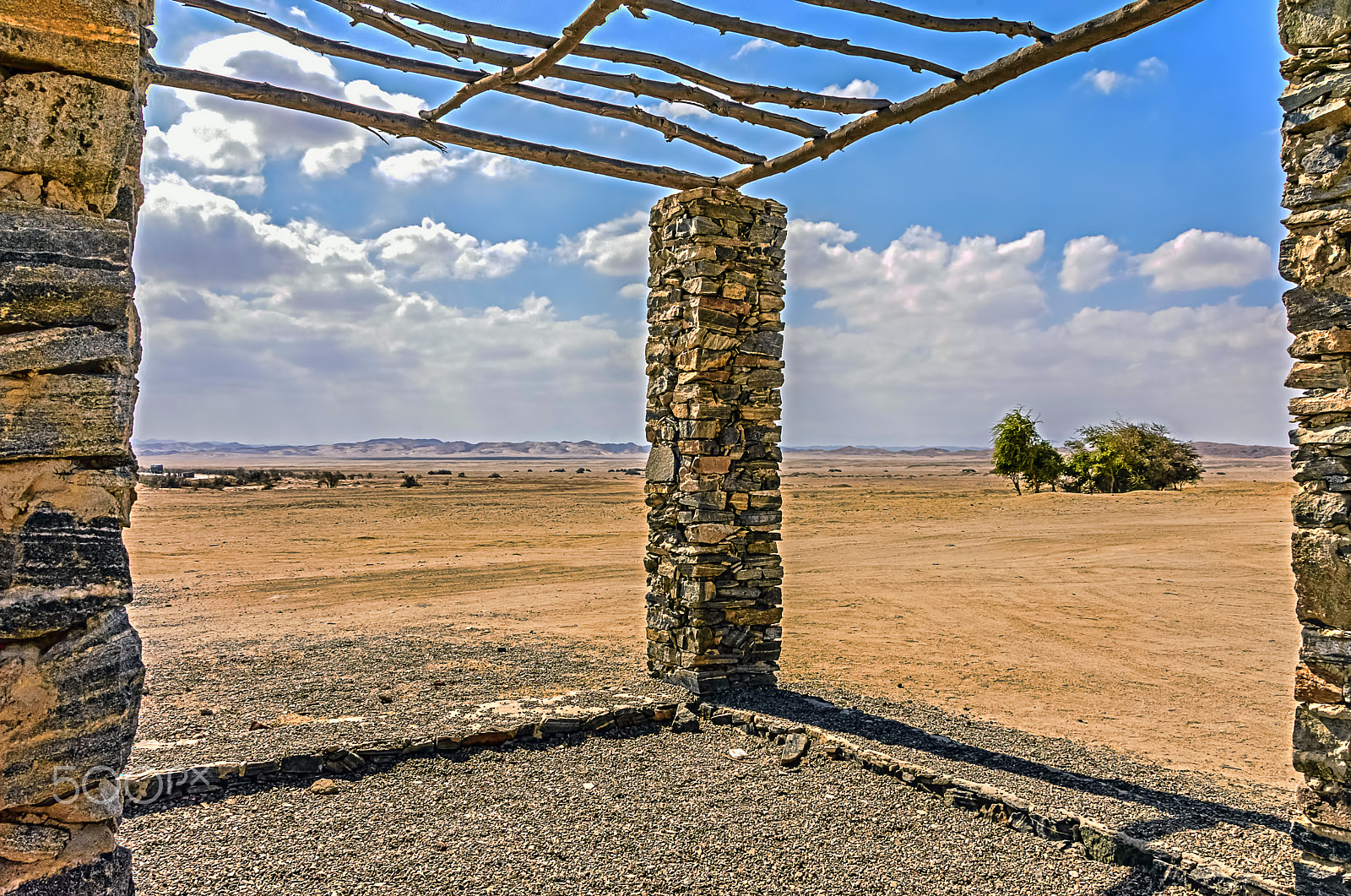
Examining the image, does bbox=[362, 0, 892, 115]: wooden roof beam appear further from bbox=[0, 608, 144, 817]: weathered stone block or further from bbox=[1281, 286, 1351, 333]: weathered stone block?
bbox=[0, 608, 144, 817]: weathered stone block

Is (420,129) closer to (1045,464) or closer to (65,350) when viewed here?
(65,350)

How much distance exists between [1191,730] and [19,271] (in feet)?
27.8

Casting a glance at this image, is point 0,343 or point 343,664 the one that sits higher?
point 0,343

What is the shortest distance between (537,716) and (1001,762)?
3.54 meters

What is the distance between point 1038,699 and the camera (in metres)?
8.23

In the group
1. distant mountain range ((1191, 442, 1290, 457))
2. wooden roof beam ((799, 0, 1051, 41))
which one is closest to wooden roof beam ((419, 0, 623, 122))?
wooden roof beam ((799, 0, 1051, 41))

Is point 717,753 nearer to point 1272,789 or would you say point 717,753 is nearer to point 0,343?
point 1272,789

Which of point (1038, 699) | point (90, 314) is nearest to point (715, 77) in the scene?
point (90, 314)

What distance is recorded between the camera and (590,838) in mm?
4973

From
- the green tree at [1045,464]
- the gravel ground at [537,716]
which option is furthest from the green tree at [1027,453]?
the gravel ground at [537,716]

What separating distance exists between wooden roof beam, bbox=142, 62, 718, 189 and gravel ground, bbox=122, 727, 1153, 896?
4.57 metres

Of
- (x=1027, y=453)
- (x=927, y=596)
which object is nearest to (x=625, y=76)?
(x=927, y=596)

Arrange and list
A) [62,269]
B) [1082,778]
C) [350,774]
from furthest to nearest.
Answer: [1082,778]
[350,774]
[62,269]

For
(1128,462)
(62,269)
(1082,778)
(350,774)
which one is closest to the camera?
(62,269)
